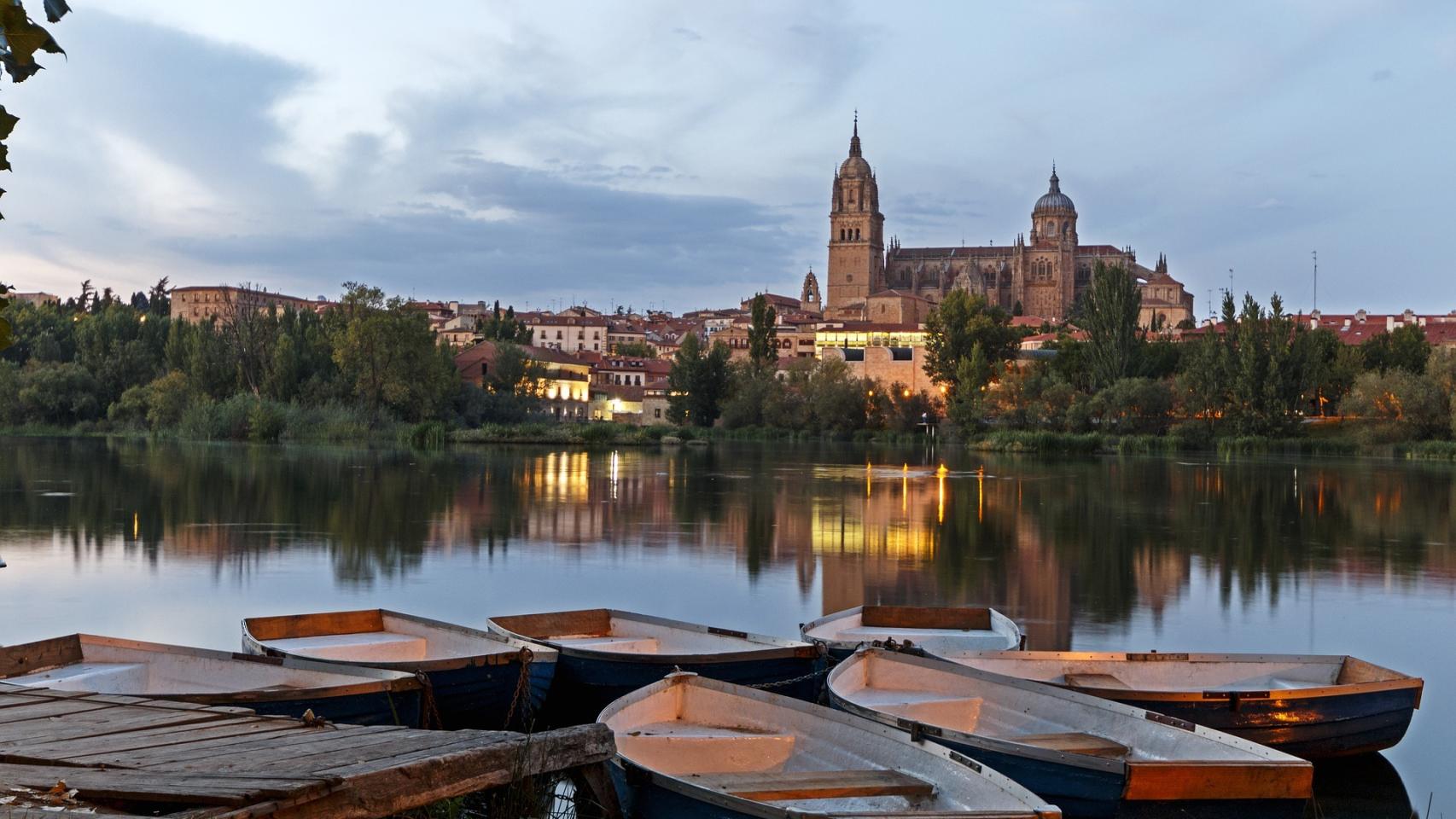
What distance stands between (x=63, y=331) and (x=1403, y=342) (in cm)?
7411

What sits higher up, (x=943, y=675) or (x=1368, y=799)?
(x=943, y=675)

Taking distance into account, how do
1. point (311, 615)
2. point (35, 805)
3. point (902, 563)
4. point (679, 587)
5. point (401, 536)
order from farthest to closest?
point (401, 536) → point (902, 563) → point (679, 587) → point (311, 615) → point (35, 805)

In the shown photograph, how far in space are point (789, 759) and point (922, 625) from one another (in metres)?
5.00

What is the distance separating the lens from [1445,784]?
8719 mm

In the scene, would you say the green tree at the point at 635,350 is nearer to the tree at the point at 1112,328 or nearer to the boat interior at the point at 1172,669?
the tree at the point at 1112,328

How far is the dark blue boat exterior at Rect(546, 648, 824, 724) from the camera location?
8.84 metres

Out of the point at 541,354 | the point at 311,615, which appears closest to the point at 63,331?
the point at 541,354

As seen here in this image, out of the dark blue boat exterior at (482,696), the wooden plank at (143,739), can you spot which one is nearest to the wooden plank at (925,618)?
the dark blue boat exterior at (482,696)

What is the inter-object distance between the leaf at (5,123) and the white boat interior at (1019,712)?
16.8ft

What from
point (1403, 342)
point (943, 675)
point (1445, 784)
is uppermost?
point (1403, 342)

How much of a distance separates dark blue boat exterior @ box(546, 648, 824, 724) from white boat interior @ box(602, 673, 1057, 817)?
1.33 metres

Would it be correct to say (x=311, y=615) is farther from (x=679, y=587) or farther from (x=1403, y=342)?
(x=1403, y=342)

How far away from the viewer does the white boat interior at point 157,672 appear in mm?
8055

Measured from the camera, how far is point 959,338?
80250mm
